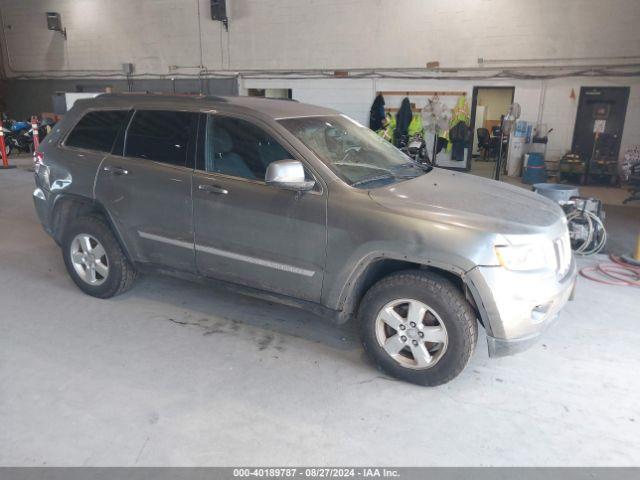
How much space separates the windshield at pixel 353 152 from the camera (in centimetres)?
324

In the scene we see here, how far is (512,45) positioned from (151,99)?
10.3 m

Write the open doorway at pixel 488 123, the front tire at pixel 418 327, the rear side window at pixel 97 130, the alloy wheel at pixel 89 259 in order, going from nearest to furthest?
the front tire at pixel 418 327, the rear side window at pixel 97 130, the alloy wheel at pixel 89 259, the open doorway at pixel 488 123

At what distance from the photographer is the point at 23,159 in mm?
13945

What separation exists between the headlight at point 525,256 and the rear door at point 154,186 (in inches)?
86.3

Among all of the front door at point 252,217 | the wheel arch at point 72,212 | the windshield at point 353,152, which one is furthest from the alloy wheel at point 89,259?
the windshield at point 353,152

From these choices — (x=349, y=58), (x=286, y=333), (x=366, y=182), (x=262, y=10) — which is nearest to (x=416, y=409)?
(x=286, y=333)

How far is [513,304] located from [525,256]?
0.29 meters

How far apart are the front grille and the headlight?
0.44 feet

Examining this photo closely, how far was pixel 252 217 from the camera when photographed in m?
3.29

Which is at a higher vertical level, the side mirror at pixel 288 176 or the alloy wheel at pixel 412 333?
the side mirror at pixel 288 176

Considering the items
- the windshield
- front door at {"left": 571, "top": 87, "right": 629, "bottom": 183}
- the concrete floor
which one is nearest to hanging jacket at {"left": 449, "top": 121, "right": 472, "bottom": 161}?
front door at {"left": 571, "top": 87, "right": 629, "bottom": 183}

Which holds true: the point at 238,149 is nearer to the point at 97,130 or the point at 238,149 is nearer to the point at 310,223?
the point at 310,223

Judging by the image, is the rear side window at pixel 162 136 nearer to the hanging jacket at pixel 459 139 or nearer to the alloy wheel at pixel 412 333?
the alloy wheel at pixel 412 333

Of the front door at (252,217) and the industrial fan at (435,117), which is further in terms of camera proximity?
the industrial fan at (435,117)
